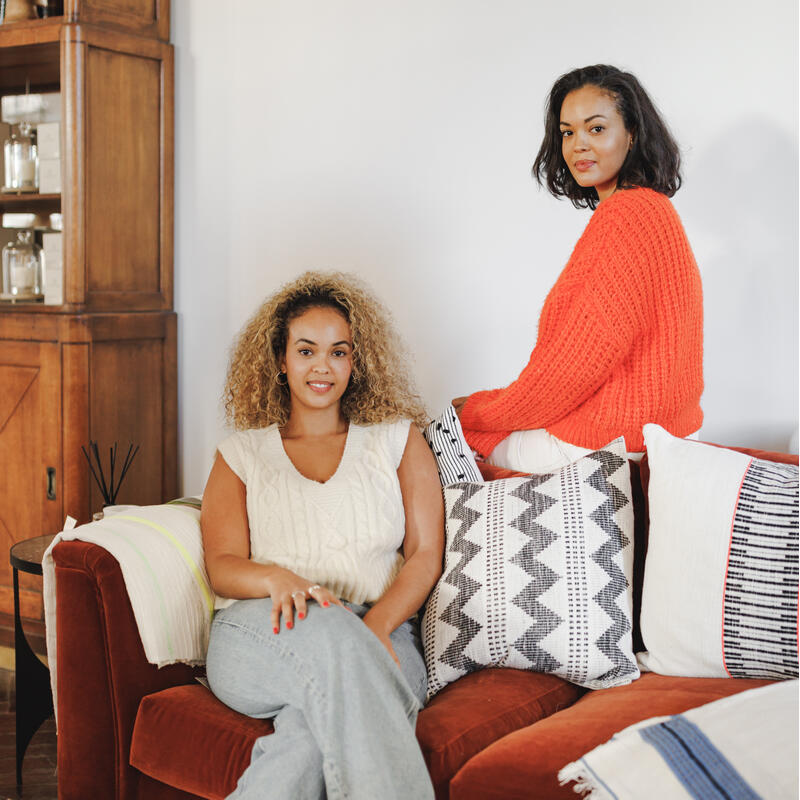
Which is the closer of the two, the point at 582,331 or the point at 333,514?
the point at 333,514

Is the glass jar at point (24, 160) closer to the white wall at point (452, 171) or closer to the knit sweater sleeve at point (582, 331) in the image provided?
the white wall at point (452, 171)

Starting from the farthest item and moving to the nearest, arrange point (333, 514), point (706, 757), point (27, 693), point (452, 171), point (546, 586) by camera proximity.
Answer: point (452, 171) → point (27, 693) → point (333, 514) → point (546, 586) → point (706, 757)

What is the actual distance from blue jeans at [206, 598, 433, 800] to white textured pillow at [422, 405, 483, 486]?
0.52 meters

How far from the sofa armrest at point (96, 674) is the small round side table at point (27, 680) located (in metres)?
0.55

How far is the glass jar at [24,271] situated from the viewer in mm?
3160

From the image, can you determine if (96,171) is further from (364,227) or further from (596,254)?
(596,254)

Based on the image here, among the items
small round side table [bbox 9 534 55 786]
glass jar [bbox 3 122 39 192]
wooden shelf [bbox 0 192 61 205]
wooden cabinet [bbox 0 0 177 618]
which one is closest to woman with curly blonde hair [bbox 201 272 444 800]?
small round side table [bbox 9 534 55 786]

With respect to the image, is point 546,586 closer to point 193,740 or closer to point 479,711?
point 479,711

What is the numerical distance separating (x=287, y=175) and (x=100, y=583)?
1.63m

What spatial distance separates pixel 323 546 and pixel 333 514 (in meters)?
0.07

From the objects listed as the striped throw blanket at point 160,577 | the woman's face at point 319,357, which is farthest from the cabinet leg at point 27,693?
the woman's face at point 319,357

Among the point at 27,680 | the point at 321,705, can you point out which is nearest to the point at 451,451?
the point at 321,705

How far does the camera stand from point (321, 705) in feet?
5.08

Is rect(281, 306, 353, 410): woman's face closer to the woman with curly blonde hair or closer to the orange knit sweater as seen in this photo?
the woman with curly blonde hair
